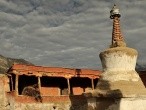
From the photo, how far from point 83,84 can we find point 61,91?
12.1 feet

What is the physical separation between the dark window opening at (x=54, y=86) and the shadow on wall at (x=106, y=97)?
25883mm

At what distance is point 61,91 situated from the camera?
37594 millimetres

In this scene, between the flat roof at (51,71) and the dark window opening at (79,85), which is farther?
the dark window opening at (79,85)

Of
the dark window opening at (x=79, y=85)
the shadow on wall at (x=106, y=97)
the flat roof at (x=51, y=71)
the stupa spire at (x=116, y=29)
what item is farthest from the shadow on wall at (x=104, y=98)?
the dark window opening at (x=79, y=85)

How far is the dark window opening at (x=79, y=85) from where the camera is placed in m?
39.2

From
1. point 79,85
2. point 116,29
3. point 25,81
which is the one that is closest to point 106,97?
point 116,29

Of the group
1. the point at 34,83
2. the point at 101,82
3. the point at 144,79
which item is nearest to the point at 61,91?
the point at 34,83

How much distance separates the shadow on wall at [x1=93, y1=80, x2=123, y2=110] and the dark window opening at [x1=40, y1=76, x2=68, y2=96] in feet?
84.9

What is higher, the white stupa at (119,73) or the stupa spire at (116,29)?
the stupa spire at (116,29)

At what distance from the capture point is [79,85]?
39.8m

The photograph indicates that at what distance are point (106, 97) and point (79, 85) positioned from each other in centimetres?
2957

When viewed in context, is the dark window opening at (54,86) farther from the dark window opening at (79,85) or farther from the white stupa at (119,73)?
the white stupa at (119,73)

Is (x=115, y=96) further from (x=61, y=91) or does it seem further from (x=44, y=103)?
(x=61, y=91)

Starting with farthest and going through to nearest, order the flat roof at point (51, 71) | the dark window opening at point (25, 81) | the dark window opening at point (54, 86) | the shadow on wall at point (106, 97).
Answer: the dark window opening at point (54, 86) < the dark window opening at point (25, 81) < the flat roof at point (51, 71) < the shadow on wall at point (106, 97)
